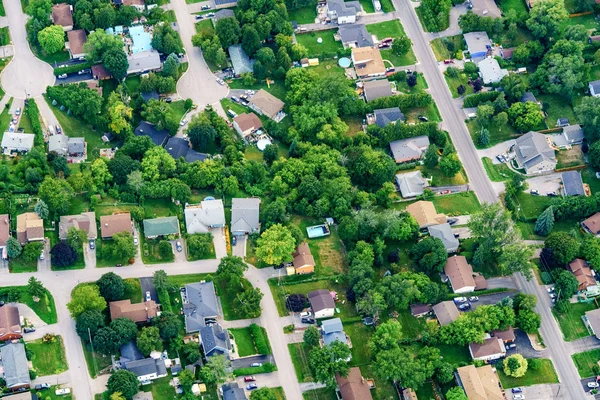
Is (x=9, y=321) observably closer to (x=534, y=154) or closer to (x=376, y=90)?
(x=376, y=90)

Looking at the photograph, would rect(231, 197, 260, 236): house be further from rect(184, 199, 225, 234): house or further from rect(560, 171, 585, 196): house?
rect(560, 171, 585, 196): house

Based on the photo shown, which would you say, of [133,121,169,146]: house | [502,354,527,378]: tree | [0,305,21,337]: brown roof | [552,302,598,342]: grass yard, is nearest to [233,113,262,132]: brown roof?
[133,121,169,146]: house

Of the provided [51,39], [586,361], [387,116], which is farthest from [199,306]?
[51,39]

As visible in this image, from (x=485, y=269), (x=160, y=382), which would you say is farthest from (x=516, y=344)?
(x=160, y=382)

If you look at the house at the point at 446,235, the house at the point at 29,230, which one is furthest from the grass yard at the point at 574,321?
the house at the point at 29,230

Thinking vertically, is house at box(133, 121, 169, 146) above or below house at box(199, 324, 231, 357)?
above

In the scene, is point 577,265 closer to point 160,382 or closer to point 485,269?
point 485,269

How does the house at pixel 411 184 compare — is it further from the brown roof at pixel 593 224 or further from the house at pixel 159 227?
the house at pixel 159 227
